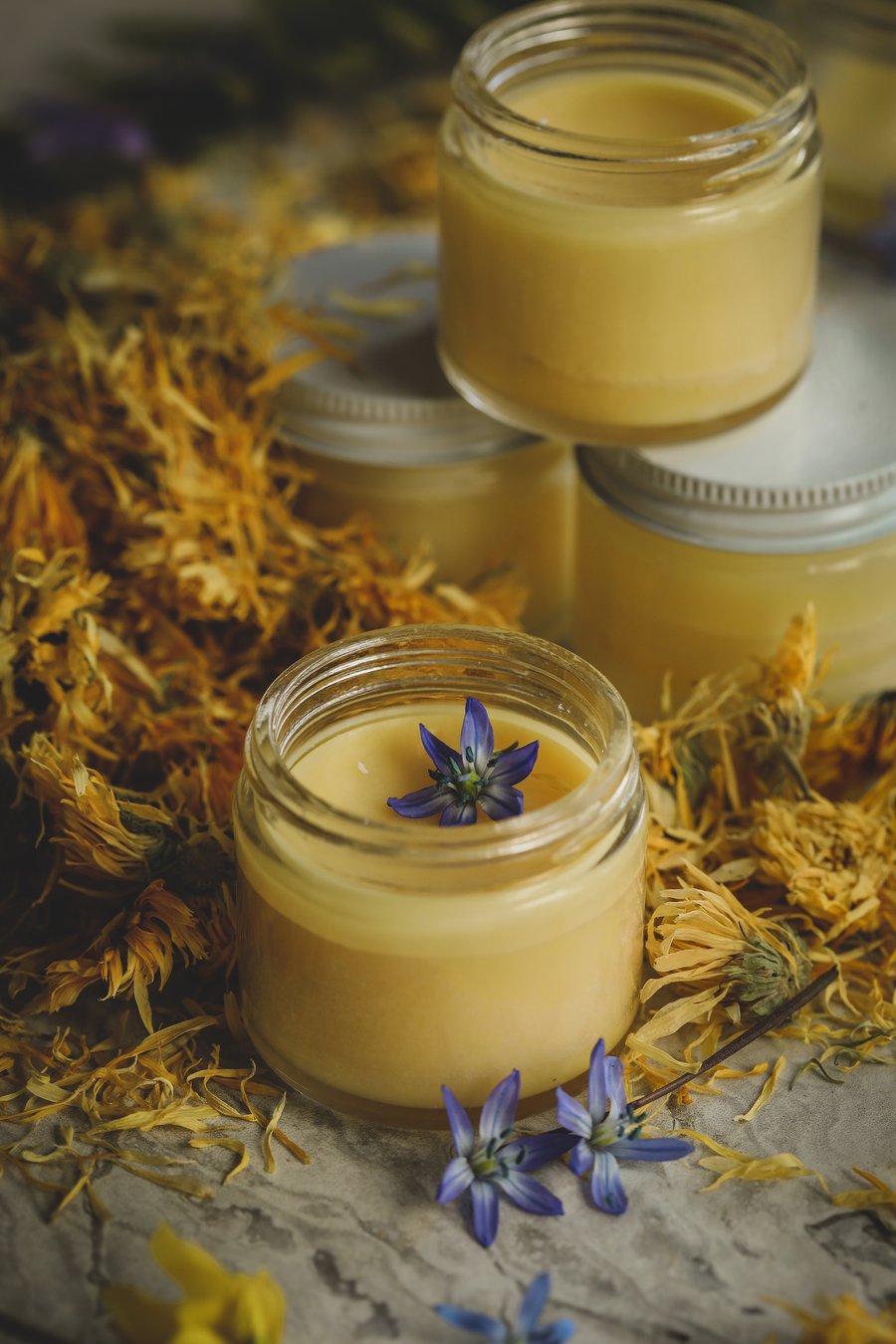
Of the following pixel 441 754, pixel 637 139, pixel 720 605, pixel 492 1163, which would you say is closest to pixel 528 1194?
pixel 492 1163

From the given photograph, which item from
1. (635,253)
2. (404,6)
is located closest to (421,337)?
(635,253)

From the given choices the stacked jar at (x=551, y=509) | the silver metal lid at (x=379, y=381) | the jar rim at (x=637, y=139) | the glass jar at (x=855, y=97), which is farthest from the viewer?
the glass jar at (x=855, y=97)

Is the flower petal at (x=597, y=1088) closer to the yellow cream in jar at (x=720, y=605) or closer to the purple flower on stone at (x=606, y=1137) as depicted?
the purple flower on stone at (x=606, y=1137)

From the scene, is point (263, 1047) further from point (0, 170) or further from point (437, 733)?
point (0, 170)

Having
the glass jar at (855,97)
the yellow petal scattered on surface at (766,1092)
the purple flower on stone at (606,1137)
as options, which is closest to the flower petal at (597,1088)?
the purple flower on stone at (606,1137)

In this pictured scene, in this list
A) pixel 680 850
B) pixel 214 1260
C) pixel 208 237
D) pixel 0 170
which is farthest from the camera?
pixel 0 170

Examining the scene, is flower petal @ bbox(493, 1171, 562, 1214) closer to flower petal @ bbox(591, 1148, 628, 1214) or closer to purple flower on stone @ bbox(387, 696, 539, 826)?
flower petal @ bbox(591, 1148, 628, 1214)
